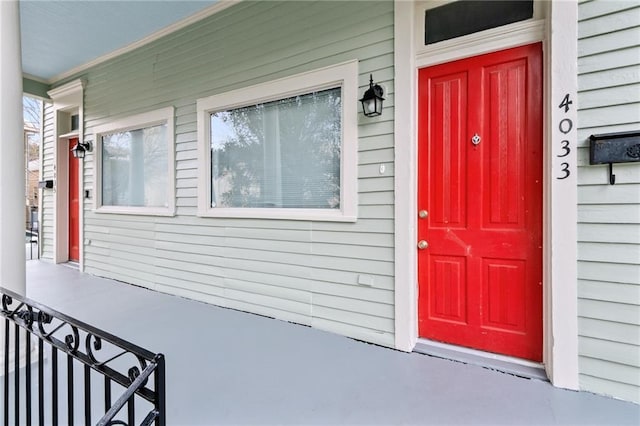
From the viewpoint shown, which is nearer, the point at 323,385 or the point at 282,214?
the point at 323,385

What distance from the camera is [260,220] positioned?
10.4 ft

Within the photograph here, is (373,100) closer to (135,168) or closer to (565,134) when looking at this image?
(565,134)

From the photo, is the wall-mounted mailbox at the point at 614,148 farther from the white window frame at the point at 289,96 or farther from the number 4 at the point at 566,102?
the white window frame at the point at 289,96

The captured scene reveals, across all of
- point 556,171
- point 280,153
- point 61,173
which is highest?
point 61,173

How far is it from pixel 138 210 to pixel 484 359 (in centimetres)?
411

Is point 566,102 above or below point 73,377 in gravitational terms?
above

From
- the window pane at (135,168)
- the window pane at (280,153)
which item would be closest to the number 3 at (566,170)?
the window pane at (280,153)

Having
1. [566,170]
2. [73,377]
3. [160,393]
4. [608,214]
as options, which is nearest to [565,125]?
[566,170]

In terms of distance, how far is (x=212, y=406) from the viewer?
177cm

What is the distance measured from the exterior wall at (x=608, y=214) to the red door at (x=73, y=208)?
6.57 meters

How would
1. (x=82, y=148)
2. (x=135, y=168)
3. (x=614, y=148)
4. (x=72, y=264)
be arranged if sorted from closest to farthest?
(x=614, y=148) < (x=135, y=168) < (x=82, y=148) < (x=72, y=264)

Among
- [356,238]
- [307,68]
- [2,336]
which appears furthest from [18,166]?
[356,238]

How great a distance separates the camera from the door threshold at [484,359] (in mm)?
2045

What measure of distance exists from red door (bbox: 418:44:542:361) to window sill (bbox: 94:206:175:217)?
117 inches
